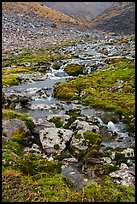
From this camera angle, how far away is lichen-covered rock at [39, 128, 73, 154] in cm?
1861

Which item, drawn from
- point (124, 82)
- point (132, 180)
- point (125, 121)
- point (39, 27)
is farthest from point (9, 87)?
point (39, 27)

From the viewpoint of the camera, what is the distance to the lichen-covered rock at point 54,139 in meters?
18.6

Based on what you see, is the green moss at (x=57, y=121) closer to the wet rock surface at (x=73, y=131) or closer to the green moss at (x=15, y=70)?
the wet rock surface at (x=73, y=131)

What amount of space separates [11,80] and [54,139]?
71.2ft

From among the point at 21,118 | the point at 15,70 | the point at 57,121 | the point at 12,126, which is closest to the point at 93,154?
the point at 12,126

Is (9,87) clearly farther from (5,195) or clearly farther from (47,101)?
(5,195)

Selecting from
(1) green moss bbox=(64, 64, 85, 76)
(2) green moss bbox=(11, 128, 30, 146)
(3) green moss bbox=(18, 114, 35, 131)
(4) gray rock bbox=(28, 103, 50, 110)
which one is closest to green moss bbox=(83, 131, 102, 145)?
(2) green moss bbox=(11, 128, 30, 146)

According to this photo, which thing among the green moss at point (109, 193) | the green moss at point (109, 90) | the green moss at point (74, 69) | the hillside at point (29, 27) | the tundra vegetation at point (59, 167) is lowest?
the green moss at point (109, 193)

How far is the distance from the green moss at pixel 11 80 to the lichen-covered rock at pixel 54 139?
65.0 ft

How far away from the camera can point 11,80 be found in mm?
39906

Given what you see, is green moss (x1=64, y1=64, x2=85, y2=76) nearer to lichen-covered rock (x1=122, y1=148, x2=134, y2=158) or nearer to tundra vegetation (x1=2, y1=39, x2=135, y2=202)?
tundra vegetation (x1=2, y1=39, x2=135, y2=202)

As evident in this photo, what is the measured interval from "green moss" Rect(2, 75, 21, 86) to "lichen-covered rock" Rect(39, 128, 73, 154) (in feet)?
65.0

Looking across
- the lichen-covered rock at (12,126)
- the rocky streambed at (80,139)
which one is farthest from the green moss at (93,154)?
the lichen-covered rock at (12,126)

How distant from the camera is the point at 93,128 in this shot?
21.7 meters
